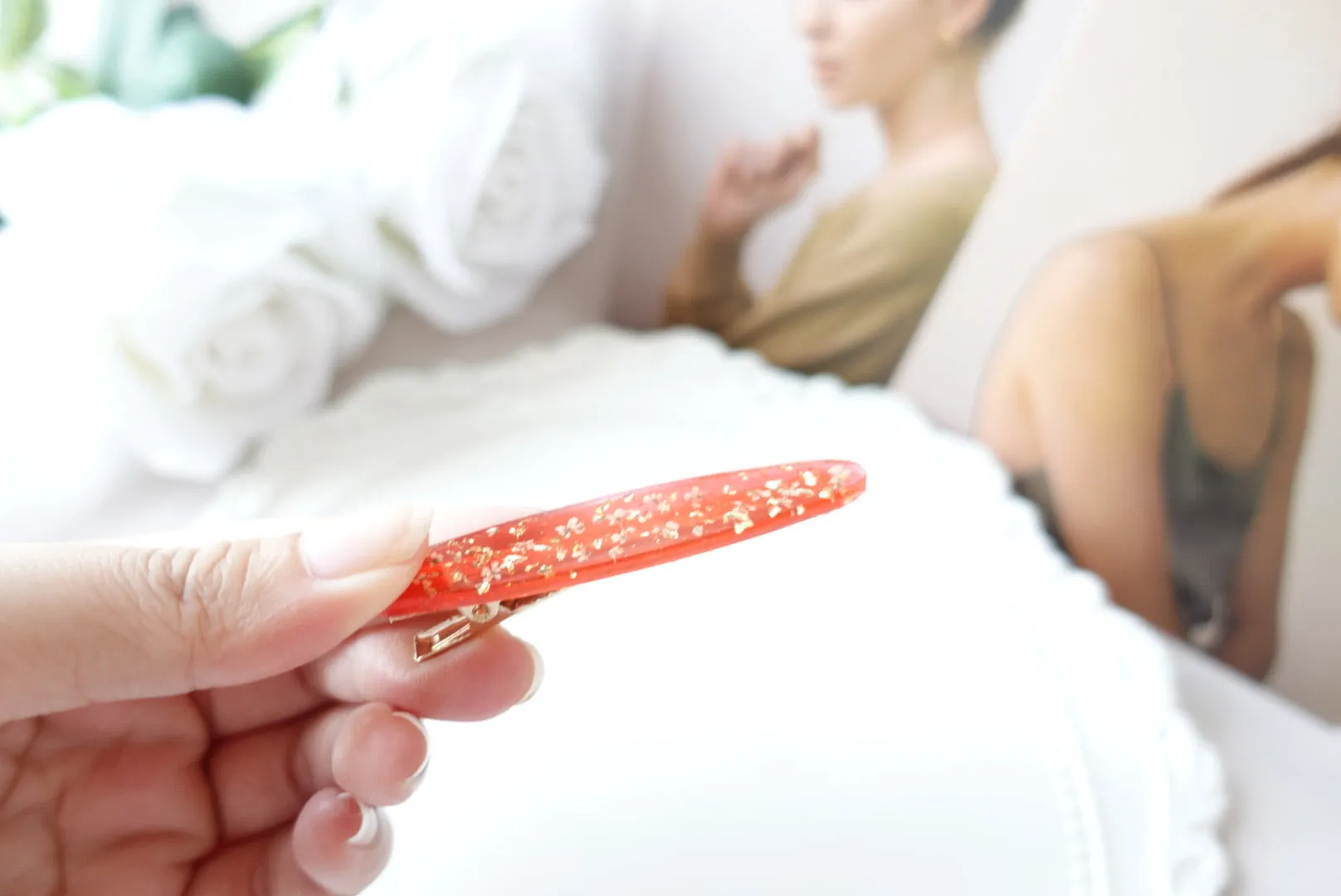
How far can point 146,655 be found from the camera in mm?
314

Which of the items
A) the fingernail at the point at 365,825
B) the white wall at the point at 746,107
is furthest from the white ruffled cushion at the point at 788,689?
the white wall at the point at 746,107

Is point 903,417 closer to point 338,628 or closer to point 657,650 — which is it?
point 657,650

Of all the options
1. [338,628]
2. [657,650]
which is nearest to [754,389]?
[657,650]

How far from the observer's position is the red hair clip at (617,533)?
0.31 m

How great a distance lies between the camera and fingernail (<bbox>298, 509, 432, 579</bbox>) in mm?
315

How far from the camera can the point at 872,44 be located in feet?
1.64

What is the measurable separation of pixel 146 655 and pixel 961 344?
0.43 meters

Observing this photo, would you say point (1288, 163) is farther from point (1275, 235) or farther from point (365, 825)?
point (365, 825)

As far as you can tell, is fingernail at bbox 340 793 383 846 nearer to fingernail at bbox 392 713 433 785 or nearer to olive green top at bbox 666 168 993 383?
fingernail at bbox 392 713 433 785

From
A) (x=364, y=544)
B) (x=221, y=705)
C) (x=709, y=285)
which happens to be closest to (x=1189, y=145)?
(x=709, y=285)

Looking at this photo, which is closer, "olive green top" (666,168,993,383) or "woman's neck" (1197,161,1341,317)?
"woman's neck" (1197,161,1341,317)

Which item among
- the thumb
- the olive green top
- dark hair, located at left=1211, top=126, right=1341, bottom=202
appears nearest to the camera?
the thumb

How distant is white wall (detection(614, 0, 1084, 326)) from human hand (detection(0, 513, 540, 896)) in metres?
0.31

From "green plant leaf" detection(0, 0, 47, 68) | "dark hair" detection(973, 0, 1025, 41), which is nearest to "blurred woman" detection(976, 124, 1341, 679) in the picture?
"dark hair" detection(973, 0, 1025, 41)
